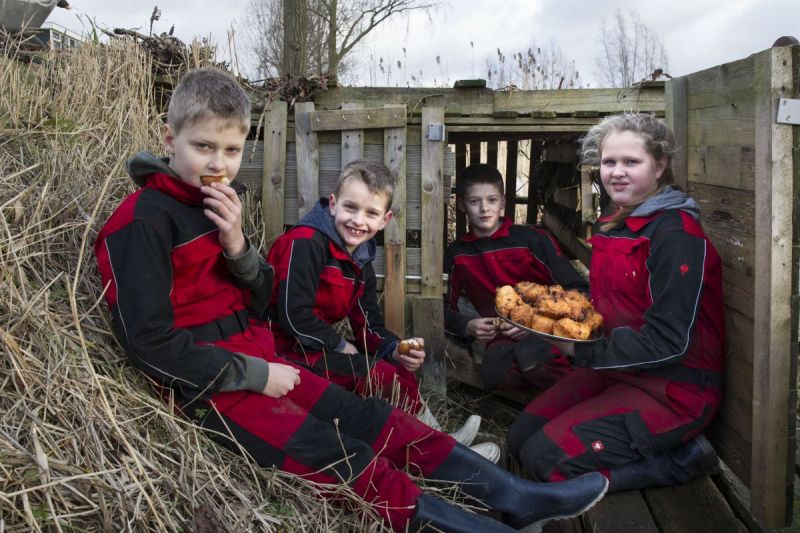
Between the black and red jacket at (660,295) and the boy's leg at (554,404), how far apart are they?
33cm

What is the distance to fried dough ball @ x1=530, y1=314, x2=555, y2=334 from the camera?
335cm

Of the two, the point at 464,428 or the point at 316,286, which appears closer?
the point at 316,286

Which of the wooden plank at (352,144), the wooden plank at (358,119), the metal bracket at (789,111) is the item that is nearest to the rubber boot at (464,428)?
the wooden plank at (352,144)

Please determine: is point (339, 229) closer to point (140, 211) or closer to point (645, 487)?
point (140, 211)

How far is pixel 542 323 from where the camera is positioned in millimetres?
3375

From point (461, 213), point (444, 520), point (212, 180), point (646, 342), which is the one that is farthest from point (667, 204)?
point (461, 213)

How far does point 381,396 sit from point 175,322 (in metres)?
1.31

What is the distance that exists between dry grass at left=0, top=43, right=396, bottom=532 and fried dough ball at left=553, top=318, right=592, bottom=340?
129 cm

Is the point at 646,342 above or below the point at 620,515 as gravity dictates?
above

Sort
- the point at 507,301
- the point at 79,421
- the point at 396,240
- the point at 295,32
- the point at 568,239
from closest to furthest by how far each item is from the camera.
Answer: the point at 79,421 < the point at 507,301 < the point at 396,240 < the point at 568,239 < the point at 295,32

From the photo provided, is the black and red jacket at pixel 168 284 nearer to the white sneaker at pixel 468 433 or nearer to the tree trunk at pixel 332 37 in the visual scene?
the white sneaker at pixel 468 433

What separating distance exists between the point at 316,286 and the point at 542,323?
3.69 feet

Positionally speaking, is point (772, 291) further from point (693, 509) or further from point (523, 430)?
point (523, 430)

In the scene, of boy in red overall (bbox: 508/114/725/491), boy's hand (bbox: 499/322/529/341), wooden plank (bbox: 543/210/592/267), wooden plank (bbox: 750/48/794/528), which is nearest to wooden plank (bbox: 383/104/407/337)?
boy's hand (bbox: 499/322/529/341)
